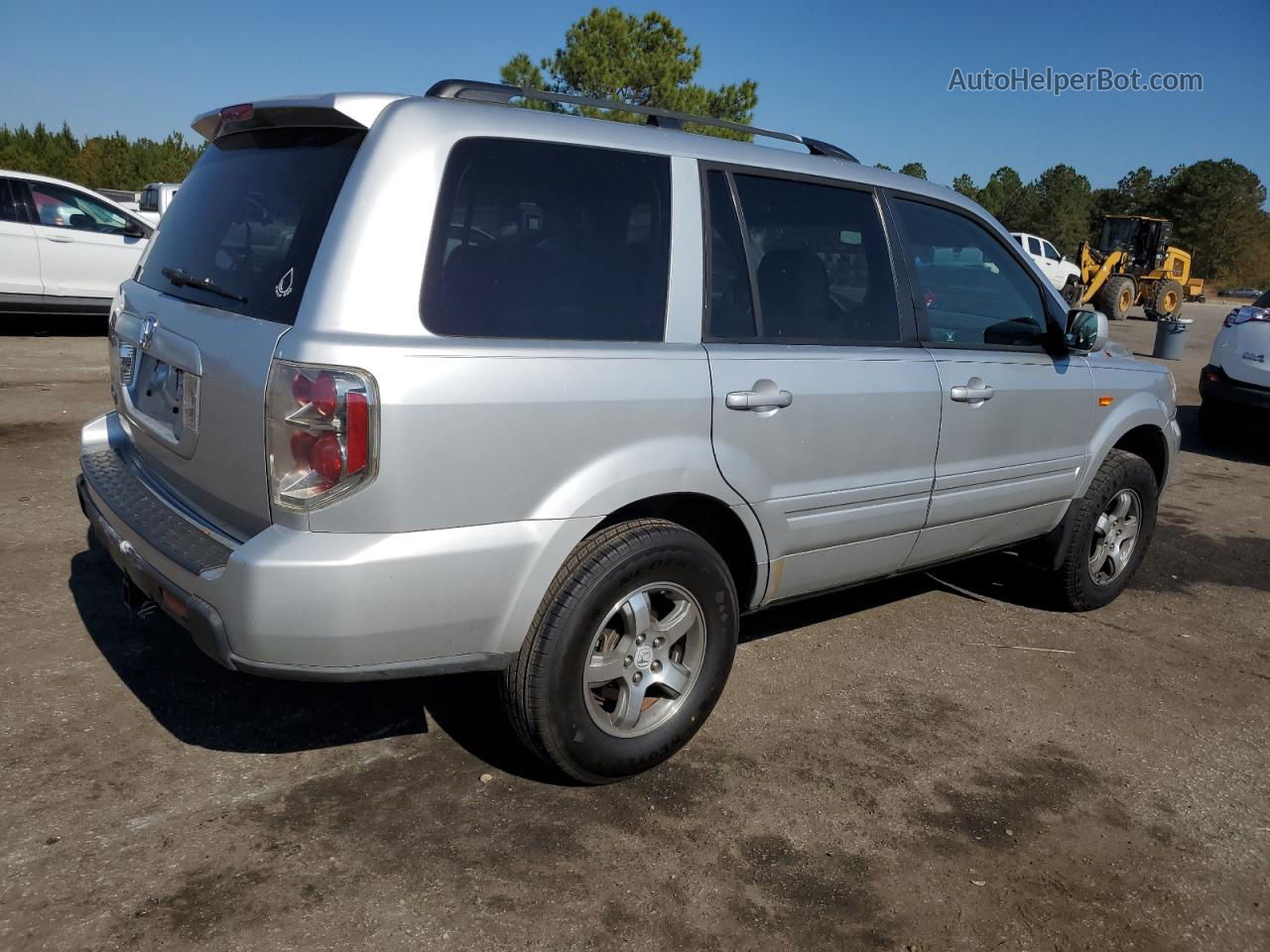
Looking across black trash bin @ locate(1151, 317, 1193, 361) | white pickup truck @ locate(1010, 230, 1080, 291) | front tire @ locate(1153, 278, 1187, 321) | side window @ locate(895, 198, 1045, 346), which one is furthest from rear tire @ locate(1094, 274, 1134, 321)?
side window @ locate(895, 198, 1045, 346)

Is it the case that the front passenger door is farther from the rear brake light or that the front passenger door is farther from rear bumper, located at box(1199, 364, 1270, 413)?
rear bumper, located at box(1199, 364, 1270, 413)

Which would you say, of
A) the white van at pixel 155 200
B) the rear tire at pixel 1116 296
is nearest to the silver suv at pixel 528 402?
the white van at pixel 155 200

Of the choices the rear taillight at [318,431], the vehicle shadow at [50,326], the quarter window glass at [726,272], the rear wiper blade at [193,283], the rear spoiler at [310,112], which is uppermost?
→ the rear spoiler at [310,112]

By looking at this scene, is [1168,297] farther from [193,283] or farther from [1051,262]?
[193,283]

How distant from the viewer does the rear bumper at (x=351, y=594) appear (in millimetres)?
2398

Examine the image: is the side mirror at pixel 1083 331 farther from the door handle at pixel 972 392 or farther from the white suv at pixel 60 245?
the white suv at pixel 60 245

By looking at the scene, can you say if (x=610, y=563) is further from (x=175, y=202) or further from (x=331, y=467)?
(x=175, y=202)

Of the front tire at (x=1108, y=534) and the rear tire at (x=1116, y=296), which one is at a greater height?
the rear tire at (x=1116, y=296)

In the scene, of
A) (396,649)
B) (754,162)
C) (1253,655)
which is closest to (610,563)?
(396,649)

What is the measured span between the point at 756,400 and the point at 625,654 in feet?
2.81

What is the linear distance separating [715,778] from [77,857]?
5.75 feet

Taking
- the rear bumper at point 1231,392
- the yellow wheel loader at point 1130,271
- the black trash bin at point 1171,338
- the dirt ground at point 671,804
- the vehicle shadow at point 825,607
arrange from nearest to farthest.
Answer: the dirt ground at point 671,804 → the vehicle shadow at point 825,607 → the rear bumper at point 1231,392 → the black trash bin at point 1171,338 → the yellow wheel loader at point 1130,271

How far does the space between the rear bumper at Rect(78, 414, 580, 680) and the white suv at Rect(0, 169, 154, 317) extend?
9.63 m

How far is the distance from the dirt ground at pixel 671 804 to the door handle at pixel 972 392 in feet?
3.64
